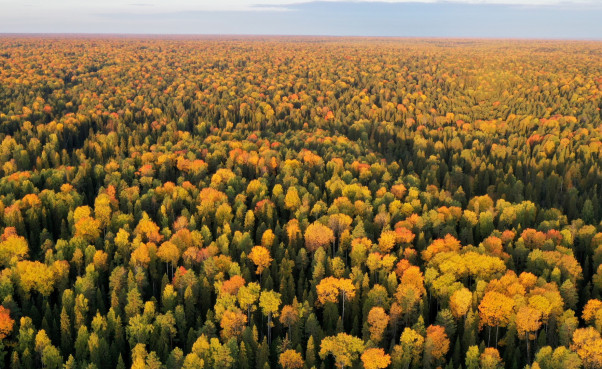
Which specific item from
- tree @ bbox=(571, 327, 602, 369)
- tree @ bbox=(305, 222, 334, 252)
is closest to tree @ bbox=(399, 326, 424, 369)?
tree @ bbox=(571, 327, 602, 369)

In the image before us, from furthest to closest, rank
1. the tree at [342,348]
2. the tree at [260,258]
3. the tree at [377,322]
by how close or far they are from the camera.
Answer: the tree at [260,258]
the tree at [377,322]
the tree at [342,348]

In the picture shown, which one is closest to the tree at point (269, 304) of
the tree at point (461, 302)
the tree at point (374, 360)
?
the tree at point (374, 360)

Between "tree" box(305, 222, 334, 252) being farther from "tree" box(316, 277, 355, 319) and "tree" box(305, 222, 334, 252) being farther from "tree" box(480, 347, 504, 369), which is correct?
"tree" box(480, 347, 504, 369)

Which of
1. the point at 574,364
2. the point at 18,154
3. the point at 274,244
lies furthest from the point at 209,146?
the point at 574,364

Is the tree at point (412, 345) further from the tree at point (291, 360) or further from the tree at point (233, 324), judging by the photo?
the tree at point (233, 324)

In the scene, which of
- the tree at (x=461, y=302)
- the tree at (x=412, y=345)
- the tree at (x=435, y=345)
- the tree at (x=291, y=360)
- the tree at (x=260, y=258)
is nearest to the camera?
the tree at (x=291, y=360)

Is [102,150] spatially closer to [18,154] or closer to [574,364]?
[18,154]

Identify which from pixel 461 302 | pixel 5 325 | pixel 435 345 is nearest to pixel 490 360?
pixel 435 345

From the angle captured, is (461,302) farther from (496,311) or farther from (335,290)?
(335,290)
